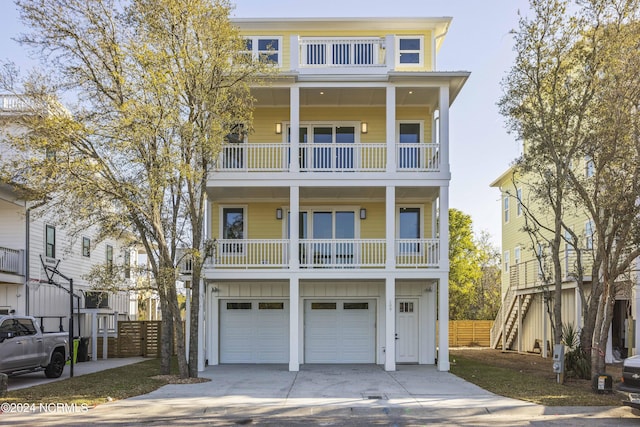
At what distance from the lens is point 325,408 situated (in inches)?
501

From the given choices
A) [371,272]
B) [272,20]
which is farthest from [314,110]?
[371,272]

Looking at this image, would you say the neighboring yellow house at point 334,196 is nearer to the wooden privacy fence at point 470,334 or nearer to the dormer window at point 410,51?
the dormer window at point 410,51

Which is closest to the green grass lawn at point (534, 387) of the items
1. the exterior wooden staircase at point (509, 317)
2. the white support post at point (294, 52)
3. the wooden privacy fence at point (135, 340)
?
the white support post at point (294, 52)

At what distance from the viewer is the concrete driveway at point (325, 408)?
11.6 meters

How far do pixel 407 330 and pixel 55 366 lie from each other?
35.5 ft

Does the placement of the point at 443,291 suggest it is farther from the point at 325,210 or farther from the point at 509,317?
the point at 509,317

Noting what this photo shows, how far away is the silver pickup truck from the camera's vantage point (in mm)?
15906

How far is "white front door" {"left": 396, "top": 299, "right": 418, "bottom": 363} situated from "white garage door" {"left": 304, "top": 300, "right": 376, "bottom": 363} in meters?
0.82

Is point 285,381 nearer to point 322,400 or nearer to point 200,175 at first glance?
point 322,400

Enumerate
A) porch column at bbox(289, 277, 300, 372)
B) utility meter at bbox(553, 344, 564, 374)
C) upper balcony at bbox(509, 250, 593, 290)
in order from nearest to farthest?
utility meter at bbox(553, 344, 564, 374) → porch column at bbox(289, 277, 300, 372) → upper balcony at bbox(509, 250, 593, 290)

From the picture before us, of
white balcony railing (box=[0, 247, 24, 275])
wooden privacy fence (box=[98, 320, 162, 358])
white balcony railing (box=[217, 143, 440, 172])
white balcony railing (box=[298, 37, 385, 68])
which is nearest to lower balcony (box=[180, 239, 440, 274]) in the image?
white balcony railing (box=[217, 143, 440, 172])

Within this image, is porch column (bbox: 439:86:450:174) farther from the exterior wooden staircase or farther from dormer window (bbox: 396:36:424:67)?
the exterior wooden staircase

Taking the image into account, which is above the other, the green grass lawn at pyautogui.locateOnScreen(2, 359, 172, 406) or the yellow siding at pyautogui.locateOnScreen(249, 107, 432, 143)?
the yellow siding at pyautogui.locateOnScreen(249, 107, 432, 143)

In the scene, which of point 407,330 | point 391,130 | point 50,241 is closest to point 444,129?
point 391,130
